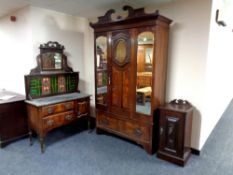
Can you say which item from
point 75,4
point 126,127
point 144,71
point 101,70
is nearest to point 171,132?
point 126,127

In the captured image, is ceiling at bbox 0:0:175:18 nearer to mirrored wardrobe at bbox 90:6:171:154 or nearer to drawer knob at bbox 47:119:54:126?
mirrored wardrobe at bbox 90:6:171:154

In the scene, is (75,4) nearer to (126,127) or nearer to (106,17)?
(106,17)

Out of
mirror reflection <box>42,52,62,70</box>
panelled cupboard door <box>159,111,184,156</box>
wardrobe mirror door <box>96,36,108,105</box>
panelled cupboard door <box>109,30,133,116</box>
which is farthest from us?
mirror reflection <box>42,52,62,70</box>

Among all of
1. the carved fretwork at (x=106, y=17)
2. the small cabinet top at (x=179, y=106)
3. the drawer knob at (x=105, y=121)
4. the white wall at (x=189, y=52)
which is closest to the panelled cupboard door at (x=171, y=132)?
the small cabinet top at (x=179, y=106)

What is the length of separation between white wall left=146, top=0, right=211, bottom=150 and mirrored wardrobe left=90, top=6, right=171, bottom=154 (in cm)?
17

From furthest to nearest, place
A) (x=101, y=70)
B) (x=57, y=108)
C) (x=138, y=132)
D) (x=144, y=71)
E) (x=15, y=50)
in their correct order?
(x=15, y=50), (x=101, y=70), (x=57, y=108), (x=138, y=132), (x=144, y=71)

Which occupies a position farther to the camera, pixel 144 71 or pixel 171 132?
pixel 144 71

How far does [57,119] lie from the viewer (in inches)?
112

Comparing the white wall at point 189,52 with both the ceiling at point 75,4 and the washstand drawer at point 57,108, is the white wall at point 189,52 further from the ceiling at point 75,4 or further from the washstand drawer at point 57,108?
the washstand drawer at point 57,108

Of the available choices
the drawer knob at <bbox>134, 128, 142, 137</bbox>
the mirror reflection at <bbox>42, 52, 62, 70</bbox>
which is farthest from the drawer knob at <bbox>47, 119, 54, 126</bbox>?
the drawer knob at <bbox>134, 128, 142, 137</bbox>

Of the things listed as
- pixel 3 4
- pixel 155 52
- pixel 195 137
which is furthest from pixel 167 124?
pixel 3 4

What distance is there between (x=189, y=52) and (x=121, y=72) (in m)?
1.07

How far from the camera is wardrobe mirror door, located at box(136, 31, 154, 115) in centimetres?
244

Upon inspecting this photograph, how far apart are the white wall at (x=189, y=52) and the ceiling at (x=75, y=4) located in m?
0.35
